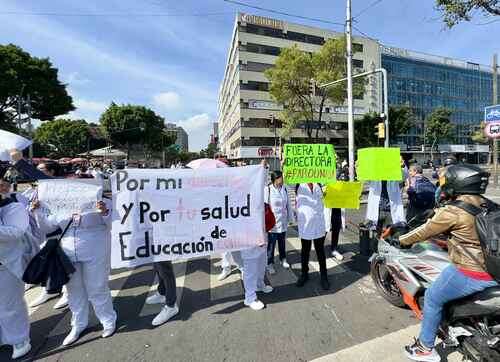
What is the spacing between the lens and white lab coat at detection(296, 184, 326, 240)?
415cm

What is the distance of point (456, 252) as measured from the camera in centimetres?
231

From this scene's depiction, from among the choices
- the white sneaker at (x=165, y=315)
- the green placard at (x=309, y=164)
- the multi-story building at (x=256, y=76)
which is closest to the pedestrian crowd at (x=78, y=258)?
the white sneaker at (x=165, y=315)

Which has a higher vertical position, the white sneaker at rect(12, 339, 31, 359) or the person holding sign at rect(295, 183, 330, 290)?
the person holding sign at rect(295, 183, 330, 290)

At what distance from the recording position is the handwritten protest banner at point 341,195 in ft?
18.1

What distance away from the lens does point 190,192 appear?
11.8 ft

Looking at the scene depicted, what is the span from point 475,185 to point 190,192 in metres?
2.80

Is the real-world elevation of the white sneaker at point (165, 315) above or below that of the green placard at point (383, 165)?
below

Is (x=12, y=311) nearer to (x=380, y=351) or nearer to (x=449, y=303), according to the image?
(x=380, y=351)

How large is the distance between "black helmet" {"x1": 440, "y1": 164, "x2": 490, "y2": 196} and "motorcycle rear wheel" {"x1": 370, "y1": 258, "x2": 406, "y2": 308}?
1.74 meters

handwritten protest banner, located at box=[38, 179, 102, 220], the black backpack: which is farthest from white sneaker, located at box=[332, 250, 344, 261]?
handwritten protest banner, located at box=[38, 179, 102, 220]

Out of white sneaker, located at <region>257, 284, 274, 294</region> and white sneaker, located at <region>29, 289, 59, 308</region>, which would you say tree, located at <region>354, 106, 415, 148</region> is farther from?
white sneaker, located at <region>29, 289, 59, 308</region>

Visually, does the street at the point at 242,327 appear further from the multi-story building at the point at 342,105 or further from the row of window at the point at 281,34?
the row of window at the point at 281,34

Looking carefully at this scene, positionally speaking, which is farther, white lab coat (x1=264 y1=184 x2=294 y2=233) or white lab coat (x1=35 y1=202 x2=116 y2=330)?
white lab coat (x1=264 y1=184 x2=294 y2=233)

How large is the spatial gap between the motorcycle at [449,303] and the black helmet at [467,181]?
2.35 feet
